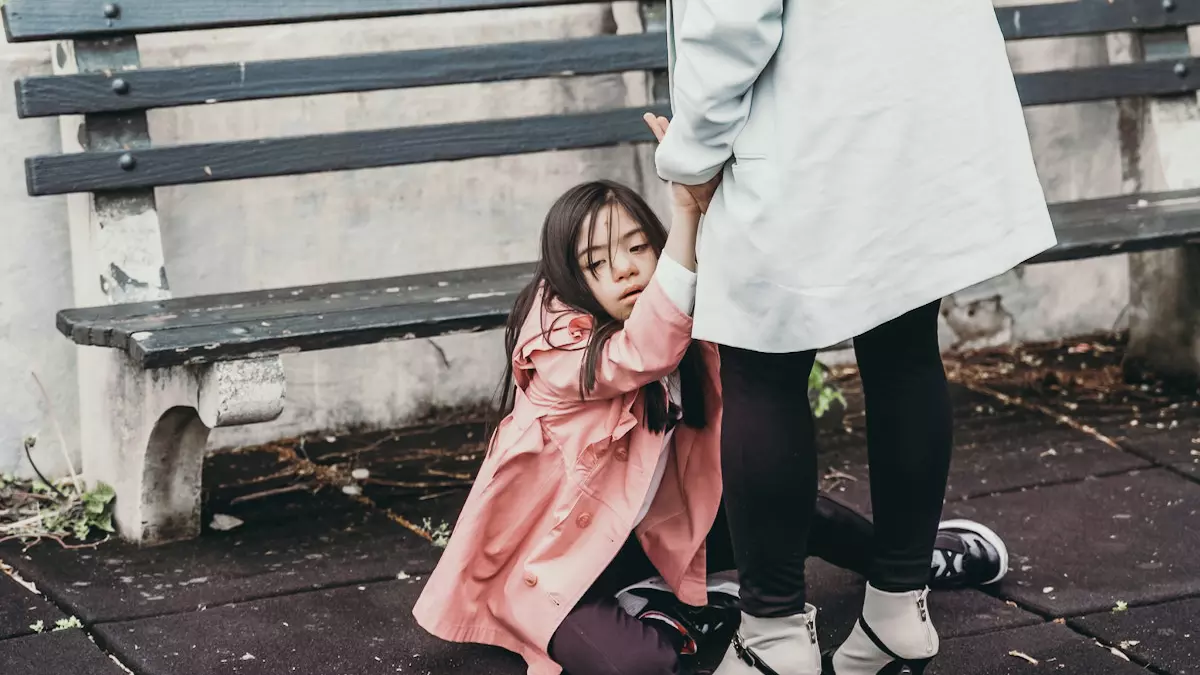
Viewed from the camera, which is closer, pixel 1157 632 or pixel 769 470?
pixel 769 470

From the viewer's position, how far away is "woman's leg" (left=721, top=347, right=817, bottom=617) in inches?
89.3

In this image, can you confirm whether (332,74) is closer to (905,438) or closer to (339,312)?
(339,312)

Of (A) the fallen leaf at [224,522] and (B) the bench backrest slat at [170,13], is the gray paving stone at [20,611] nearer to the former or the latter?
(A) the fallen leaf at [224,522]

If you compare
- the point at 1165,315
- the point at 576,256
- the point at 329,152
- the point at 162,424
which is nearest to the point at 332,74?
the point at 329,152

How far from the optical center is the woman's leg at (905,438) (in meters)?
2.33

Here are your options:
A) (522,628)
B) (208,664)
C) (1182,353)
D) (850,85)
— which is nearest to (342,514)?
(208,664)

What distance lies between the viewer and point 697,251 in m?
2.35

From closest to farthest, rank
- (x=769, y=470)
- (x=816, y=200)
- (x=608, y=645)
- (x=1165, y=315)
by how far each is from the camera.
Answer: (x=816, y=200)
(x=769, y=470)
(x=608, y=645)
(x=1165, y=315)

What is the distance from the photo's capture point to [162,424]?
3.33 meters

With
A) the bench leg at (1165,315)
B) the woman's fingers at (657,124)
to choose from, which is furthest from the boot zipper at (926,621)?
the bench leg at (1165,315)

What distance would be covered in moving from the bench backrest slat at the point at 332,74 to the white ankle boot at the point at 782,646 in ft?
6.26

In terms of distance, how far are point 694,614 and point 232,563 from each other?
111 centimetres

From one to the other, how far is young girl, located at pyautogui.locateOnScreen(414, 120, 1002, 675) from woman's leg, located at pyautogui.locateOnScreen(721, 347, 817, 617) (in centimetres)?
20

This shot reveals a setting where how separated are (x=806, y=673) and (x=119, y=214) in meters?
2.03
